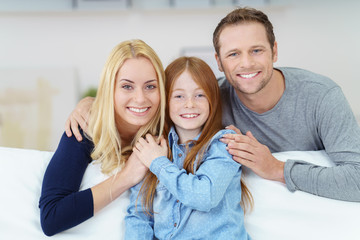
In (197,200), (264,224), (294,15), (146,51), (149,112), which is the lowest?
(264,224)

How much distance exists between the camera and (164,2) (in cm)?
285

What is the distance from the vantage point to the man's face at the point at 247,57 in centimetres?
147

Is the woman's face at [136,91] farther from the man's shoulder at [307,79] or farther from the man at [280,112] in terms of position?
the man's shoulder at [307,79]

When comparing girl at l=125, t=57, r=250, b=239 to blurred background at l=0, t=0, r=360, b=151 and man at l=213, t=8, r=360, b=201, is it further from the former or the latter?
blurred background at l=0, t=0, r=360, b=151

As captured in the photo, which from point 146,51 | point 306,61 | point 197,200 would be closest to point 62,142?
point 146,51

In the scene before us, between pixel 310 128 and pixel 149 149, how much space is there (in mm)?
689

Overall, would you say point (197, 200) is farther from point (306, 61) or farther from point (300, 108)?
point (306, 61)

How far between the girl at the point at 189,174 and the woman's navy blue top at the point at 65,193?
0.18 meters

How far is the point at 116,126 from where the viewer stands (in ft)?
4.87

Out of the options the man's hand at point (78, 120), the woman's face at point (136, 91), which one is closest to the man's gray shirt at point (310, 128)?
the woman's face at point (136, 91)

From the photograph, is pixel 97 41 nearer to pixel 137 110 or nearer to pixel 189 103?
pixel 137 110

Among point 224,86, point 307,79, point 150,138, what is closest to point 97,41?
point 224,86

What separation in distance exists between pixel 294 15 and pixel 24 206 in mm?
2551

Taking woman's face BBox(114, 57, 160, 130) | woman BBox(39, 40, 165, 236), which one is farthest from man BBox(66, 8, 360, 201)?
woman's face BBox(114, 57, 160, 130)
